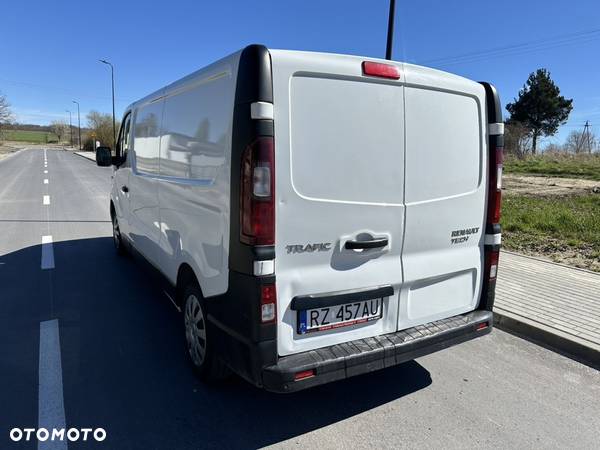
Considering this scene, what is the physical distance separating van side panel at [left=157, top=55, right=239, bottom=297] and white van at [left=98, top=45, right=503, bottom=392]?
0.7 inches

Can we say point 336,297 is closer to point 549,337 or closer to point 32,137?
point 549,337

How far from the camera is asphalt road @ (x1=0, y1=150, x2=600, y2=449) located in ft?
9.02

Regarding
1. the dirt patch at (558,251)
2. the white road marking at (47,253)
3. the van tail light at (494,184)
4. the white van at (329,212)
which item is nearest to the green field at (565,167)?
the dirt patch at (558,251)

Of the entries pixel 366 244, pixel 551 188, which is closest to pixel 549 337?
pixel 366 244

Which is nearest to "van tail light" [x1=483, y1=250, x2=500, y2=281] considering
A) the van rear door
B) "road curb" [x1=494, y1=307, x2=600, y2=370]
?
the van rear door

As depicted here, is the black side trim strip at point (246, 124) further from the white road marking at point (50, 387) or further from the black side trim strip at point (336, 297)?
the white road marking at point (50, 387)

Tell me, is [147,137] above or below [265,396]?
above

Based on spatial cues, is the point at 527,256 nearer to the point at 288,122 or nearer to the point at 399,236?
the point at 399,236

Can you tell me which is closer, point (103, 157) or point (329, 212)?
point (329, 212)

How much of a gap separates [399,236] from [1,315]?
4.09 m

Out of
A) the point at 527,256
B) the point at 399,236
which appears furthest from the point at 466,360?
the point at 527,256

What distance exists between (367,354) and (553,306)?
305cm

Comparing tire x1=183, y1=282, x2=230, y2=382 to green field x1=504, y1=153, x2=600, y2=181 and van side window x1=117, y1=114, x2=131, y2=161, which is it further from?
green field x1=504, y1=153, x2=600, y2=181

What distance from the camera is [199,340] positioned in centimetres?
332
